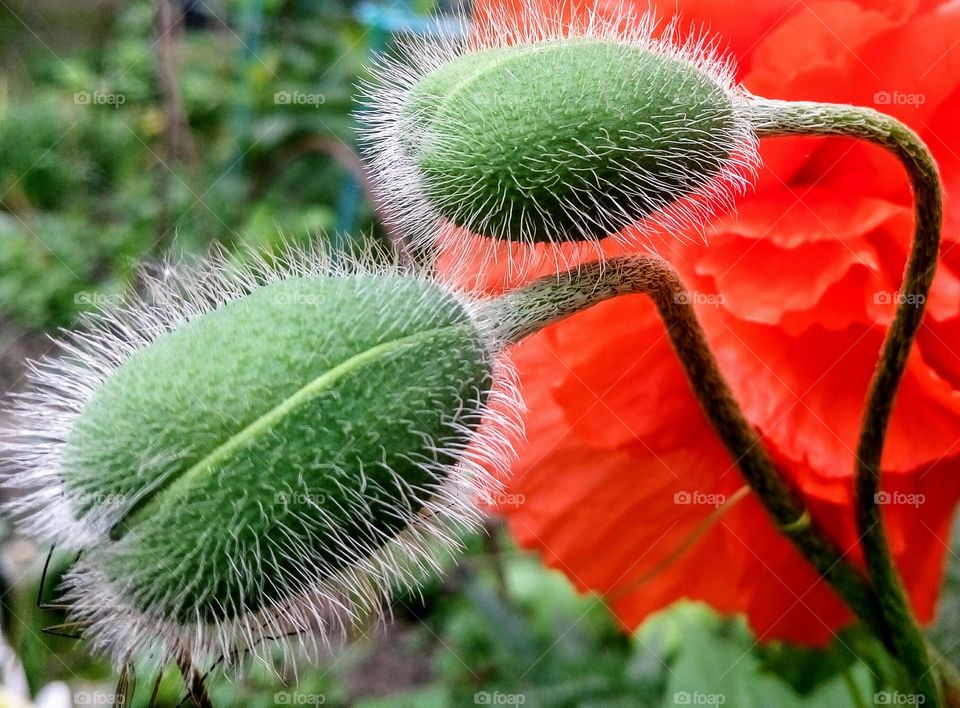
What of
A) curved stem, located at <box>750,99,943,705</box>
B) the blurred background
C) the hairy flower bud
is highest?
the hairy flower bud

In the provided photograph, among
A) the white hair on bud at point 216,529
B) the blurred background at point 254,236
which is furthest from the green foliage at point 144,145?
the white hair on bud at point 216,529

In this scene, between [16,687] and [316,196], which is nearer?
[16,687]

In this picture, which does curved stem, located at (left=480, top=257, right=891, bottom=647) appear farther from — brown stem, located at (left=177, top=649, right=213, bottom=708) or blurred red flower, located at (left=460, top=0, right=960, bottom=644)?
brown stem, located at (left=177, top=649, right=213, bottom=708)

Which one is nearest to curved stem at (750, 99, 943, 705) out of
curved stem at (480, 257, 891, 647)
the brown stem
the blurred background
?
curved stem at (480, 257, 891, 647)

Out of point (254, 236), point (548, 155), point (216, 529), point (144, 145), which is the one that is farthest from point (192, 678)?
point (144, 145)

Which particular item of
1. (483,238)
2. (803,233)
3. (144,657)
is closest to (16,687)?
(144,657)

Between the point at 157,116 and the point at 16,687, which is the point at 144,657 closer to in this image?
the point at 16,687
